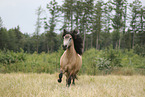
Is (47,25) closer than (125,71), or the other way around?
(125,71)

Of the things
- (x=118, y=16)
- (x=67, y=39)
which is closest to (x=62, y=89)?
(x=67, y=39)

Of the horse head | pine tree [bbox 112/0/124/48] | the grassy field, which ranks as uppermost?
pine tree [bbox 112/0/124/48]

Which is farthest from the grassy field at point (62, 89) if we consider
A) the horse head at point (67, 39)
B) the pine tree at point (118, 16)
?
the pine tree at point (118, 16)

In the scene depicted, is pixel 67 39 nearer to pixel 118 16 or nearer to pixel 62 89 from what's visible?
pixel 62 89

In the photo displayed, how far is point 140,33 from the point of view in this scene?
42.0m

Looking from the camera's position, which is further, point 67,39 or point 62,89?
point 67,39

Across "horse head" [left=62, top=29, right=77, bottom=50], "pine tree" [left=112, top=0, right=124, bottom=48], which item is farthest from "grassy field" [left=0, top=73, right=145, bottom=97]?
"pine tree" [left=112, top=0, right=124, bottom=48]

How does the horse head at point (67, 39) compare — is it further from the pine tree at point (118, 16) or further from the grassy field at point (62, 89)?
the pine tree at point (118, 16)

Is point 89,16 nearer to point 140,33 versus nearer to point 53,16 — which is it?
point 53,16

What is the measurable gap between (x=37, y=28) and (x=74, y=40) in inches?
1423

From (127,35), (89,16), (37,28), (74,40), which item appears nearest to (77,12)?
(89,16)

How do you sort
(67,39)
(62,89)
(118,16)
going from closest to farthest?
(62,89)
(67,39)
(118,16)

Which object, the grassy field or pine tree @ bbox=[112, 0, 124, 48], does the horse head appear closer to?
the grassy field

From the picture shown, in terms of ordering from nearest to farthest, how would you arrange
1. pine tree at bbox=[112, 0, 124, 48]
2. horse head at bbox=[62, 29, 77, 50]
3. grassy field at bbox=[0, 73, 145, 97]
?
grassy field at bbox=[0, 73, 145, 97], horse head at bbox=[62, 29, 77, 50], pine tree at bbox=[112, 0, 124, 48]
